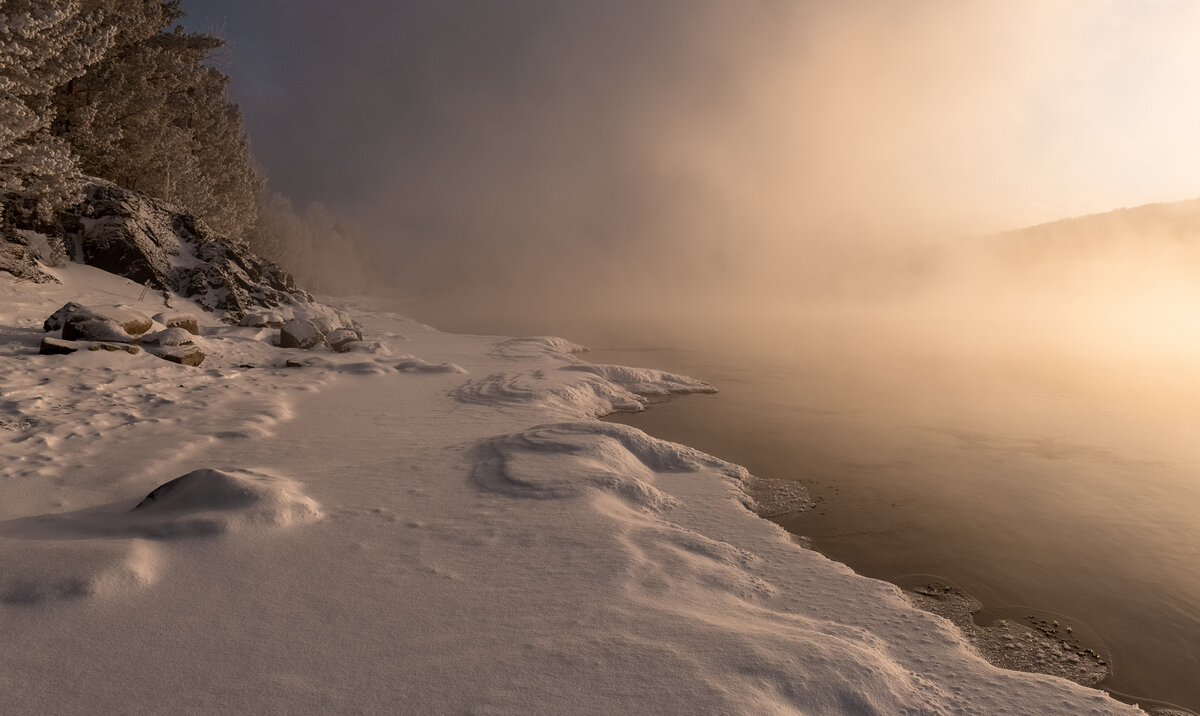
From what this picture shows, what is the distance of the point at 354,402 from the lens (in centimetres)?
1076

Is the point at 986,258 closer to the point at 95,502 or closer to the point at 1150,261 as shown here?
the point at 1150,261

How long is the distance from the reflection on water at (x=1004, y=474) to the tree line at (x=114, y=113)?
14.6m

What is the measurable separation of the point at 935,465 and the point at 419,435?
886 cm

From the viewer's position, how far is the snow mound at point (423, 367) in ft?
47.7

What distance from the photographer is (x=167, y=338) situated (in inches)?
454

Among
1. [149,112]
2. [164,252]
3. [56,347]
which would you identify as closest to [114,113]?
[149,112]

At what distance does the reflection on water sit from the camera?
19.4ft

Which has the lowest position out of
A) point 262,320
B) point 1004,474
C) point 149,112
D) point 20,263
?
point 1004,474

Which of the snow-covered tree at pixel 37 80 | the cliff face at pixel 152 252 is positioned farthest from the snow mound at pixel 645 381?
the snow-covered tree at pixel 37 80

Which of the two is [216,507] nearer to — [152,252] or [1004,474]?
[1004,474]

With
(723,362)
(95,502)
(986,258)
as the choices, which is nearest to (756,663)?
(95,502)

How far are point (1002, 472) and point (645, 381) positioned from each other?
8544mm

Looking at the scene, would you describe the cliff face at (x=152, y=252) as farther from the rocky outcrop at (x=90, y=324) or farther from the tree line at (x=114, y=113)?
the rocky outcrop at (x=90, y=324)

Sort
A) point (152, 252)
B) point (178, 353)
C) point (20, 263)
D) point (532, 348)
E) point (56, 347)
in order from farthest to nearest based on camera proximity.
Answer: point (532, 348)
point (152, 252)
point (20, 263)
point (178, 353)
point (56, 347)
